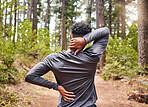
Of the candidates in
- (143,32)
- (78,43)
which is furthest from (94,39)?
(143,32)

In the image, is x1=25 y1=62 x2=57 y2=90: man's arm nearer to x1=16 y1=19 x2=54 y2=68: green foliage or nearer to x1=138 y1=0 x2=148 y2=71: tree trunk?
x1=138 y1=0 x2=148 y2=71: tree trunk

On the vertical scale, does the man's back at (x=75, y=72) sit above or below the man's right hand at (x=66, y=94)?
above

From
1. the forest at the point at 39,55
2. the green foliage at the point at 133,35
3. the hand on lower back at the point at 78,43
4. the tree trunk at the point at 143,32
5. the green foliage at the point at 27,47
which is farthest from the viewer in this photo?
the green foliage at the point at 133,35

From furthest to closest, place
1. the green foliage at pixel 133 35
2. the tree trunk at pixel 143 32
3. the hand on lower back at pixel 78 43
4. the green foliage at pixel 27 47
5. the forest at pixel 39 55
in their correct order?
the green foliage at pixel 133 35, the green foliage at pixel 27 47, the tree trunk at pixel 143 32, the forest at pixel 39 55, the hand on lower back at pixel 78 43

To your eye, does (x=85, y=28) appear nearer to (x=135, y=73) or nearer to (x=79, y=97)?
(x=79, y=97)

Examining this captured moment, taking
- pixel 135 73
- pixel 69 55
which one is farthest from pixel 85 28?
pixel 135 73

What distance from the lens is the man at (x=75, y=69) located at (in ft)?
5.96

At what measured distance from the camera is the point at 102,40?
6.14 ft

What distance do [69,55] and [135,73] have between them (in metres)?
7.10

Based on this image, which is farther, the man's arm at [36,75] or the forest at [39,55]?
the forest at [39,55]

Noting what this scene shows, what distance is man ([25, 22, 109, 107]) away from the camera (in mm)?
1816

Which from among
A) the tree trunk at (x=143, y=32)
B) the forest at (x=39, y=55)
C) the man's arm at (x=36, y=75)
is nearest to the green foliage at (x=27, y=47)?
the forest at (x=39, y=55)

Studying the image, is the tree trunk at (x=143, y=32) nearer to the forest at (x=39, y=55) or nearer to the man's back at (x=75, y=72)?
the forest at (x=39, y=55)

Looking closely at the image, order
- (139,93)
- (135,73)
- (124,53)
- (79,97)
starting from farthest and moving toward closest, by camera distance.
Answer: (124,53) → (135,73) → (139,93) → (79,97)
